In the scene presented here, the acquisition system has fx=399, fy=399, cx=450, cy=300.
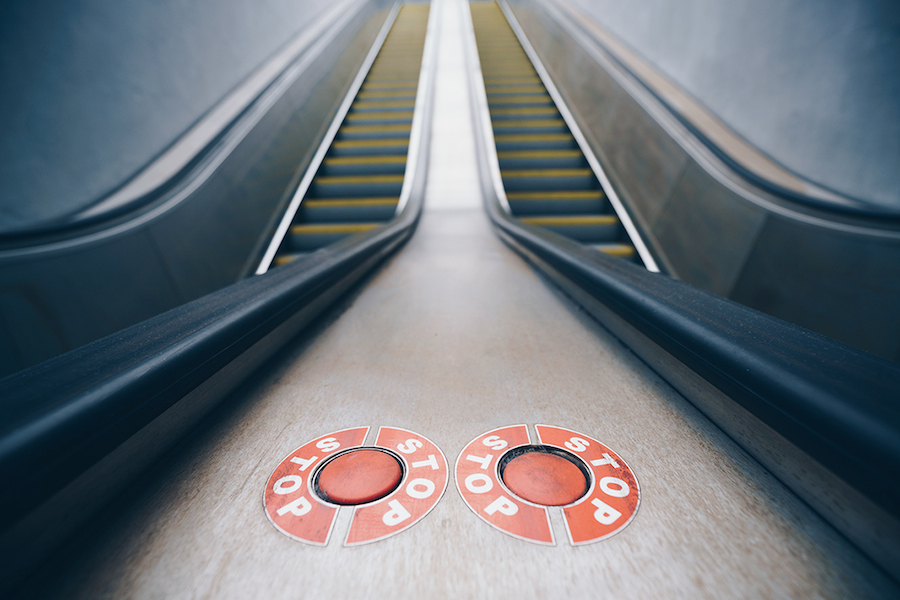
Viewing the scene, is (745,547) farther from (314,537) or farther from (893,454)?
(314,537)

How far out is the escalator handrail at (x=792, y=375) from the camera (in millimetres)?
616

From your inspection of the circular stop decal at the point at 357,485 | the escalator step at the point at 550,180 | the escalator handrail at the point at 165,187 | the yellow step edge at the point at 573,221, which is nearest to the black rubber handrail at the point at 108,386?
the circular stop decal at the point at 357,485

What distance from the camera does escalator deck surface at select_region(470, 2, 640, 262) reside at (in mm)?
4277

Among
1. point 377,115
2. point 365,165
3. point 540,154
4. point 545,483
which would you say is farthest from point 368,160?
point 545,483

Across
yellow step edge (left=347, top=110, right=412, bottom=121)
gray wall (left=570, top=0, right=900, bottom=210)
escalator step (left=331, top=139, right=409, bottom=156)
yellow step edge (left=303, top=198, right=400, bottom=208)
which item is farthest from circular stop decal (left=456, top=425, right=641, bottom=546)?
yellow step edge (left=347, top=110, right=412, bottom=121)

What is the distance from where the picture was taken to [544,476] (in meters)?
0.95

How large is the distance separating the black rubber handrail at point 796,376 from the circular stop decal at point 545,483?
1.10 feet

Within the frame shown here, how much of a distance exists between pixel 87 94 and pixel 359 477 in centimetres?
361

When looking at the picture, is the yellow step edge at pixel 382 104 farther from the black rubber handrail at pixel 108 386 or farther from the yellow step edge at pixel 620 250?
the black rubber handrail at pixel 108 386

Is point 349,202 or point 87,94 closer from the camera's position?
point 87,94

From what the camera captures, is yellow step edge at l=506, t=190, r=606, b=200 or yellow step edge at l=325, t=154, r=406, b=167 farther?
yellow step edge at l=325, t=154, r=406, b=167

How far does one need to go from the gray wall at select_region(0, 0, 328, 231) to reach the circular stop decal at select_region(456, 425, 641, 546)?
3289 millimetres

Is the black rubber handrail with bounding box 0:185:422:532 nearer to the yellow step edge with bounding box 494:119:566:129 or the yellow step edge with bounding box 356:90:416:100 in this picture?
the yellow step edge with bounding box 494:119:566:129

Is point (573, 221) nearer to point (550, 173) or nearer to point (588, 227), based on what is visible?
point (588, 227)
